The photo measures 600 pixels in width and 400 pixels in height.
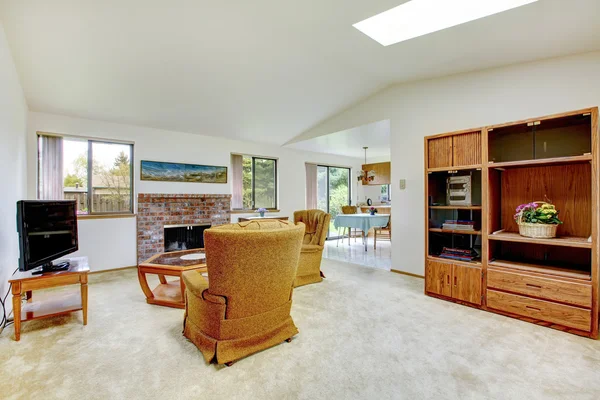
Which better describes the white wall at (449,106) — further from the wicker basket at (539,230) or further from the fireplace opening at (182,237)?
the fireplace opening at (182,237)

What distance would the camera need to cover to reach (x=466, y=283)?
2994 mm

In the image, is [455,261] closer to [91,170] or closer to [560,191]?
[560,191]

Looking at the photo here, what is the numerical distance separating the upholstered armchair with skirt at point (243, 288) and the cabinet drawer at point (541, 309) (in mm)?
2195

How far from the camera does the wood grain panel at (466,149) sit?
297cm

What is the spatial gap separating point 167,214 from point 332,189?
4.79 metres

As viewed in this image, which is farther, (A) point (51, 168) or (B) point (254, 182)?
(B) point (254, 182)

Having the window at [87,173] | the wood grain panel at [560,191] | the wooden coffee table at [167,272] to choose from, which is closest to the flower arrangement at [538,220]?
the wood grain panel at [560,191]

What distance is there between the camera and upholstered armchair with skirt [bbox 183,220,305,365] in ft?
6.04

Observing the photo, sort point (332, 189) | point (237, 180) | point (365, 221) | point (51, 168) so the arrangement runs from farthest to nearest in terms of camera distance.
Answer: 1. point (332, 189)
2. point (237, 180)
3. point (365, 221)
4. point (51, 168)

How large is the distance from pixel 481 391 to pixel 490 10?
3114 millimetres

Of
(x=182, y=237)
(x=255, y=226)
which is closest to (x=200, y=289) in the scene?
(x=255, y=226)

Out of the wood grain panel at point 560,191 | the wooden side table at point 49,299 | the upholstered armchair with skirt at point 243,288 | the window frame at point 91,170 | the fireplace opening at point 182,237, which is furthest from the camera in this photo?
the fireplace opening at point 182,237

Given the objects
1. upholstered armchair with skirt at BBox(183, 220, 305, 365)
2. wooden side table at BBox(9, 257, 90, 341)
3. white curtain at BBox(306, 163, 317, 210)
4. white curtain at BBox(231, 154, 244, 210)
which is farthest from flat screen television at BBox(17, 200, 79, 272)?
white curtain at BBox(306, 163, 317, 210)

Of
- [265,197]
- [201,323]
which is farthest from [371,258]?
[201,323]
